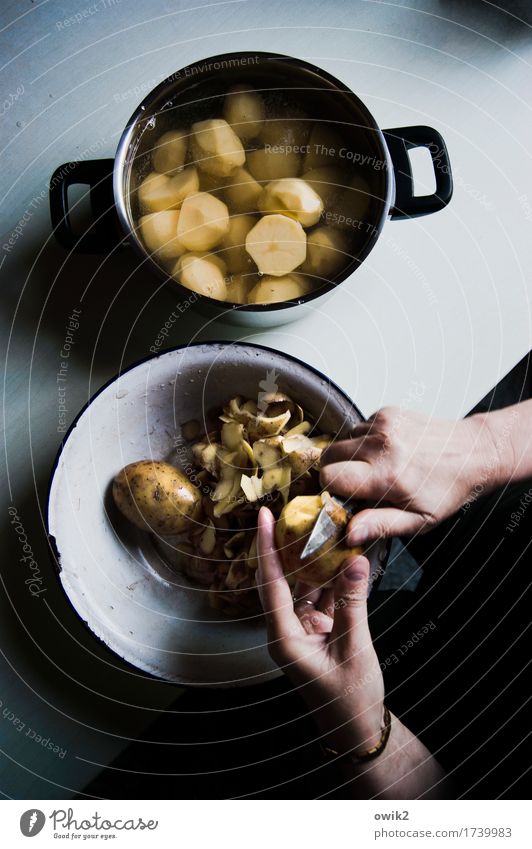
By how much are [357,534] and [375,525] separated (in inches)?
0.6

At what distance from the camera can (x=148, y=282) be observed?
58 centimetres

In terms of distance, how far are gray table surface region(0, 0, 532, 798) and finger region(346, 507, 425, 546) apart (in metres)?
0.12

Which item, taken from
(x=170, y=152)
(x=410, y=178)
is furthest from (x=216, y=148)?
(x=410, y=178)

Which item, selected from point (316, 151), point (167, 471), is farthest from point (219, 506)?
point (316, 151)

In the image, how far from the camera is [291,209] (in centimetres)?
50

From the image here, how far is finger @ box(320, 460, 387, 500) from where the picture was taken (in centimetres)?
47

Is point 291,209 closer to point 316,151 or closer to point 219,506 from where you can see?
point 316,151

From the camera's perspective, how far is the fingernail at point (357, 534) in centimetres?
46

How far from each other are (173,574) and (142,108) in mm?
342

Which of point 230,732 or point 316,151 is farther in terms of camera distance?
point 230,732

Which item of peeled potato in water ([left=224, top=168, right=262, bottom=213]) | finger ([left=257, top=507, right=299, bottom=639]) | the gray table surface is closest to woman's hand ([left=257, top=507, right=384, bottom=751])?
finger ([left=257, top=507, right=299, bottom=639])

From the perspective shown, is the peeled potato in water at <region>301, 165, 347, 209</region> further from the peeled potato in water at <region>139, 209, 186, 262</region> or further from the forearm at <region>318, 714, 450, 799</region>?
the forearm at <region>318, 714, 450, 799</region>

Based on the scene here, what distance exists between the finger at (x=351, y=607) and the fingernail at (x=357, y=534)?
0.01 meters
